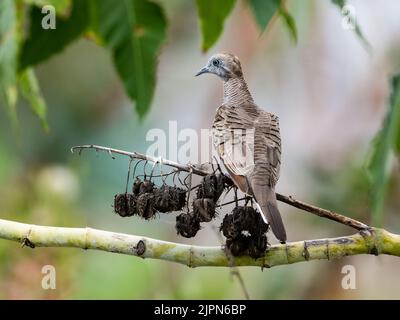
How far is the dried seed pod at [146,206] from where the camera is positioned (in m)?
1.11

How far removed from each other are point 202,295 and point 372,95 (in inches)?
51.3

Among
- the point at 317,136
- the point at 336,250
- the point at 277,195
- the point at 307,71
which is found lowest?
the point at 336,250

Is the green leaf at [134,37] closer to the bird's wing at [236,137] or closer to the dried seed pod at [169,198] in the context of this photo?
the dried seed pod at [169,198]

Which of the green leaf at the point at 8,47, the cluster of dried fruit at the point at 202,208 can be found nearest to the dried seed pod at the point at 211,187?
the cluster of dried fruit at the point at 202,208

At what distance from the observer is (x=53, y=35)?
853 mm

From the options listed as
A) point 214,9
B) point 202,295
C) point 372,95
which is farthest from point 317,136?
point 214,9

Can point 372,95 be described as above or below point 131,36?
above

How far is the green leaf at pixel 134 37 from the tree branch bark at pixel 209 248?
1.29ft

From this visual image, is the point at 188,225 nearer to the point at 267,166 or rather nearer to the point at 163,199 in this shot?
the point at 163,199

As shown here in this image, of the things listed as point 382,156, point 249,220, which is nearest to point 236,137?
point 249,220

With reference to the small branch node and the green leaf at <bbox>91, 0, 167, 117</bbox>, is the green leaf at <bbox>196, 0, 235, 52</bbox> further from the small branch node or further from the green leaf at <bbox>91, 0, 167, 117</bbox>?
the small branch node

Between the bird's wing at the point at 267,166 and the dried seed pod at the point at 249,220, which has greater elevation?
the bird's wing at the point at 267,166

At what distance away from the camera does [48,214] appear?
245 centimetres

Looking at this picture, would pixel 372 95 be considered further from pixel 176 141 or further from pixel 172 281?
pixel 176 141
